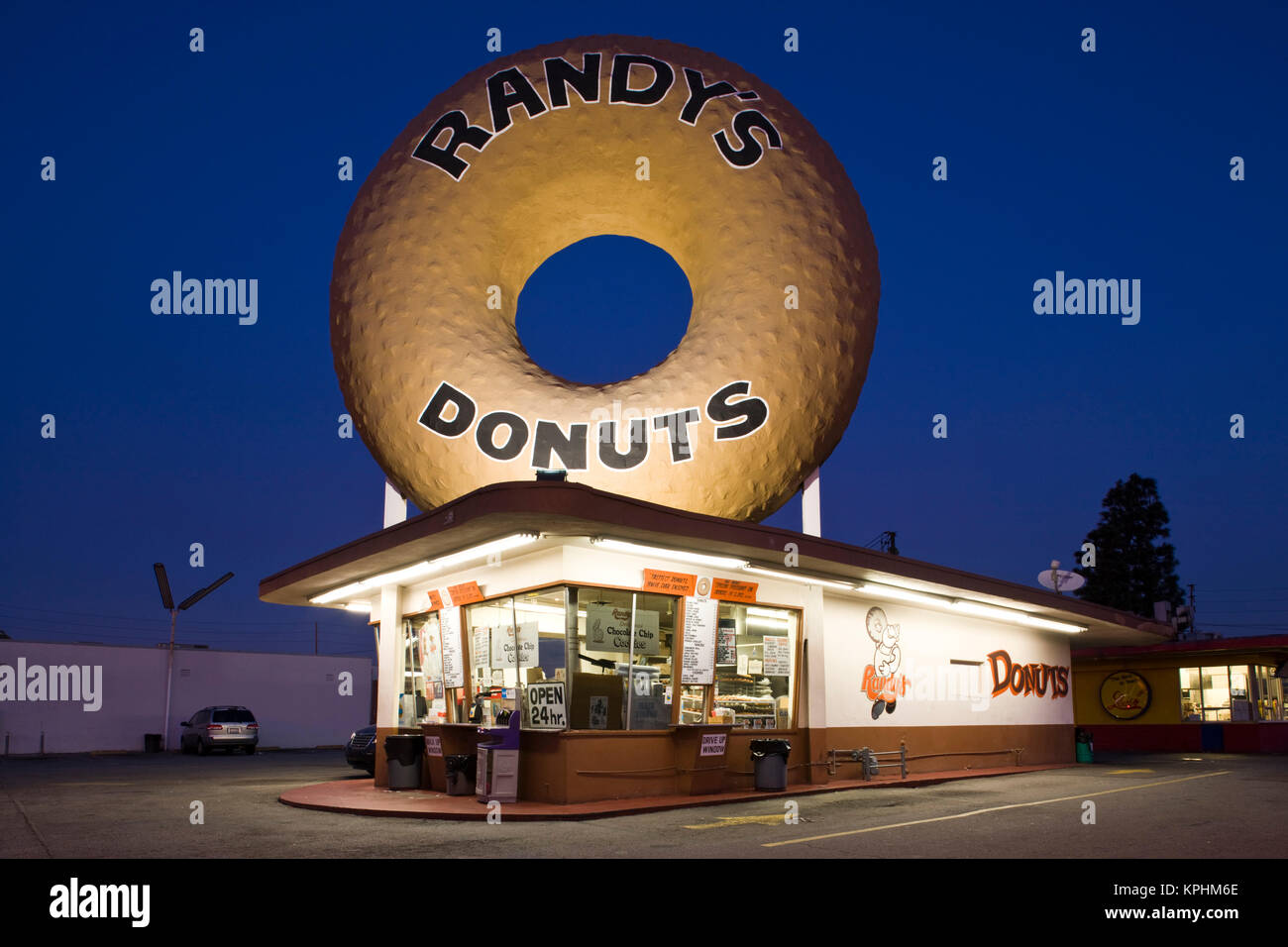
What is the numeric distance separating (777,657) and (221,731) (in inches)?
868

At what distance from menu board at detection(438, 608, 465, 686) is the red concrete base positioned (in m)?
1.64

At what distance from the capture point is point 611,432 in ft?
44.9

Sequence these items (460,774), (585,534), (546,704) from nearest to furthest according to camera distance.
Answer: (585,534)
(546,704)
(460,774)

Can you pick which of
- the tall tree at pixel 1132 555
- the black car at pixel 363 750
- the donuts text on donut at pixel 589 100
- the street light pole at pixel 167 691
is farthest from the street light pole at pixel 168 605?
the tall tree at pixel 1132 555

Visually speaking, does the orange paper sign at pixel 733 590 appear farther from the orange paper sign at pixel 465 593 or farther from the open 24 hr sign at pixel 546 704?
the orange paper sign at pixel 465 593

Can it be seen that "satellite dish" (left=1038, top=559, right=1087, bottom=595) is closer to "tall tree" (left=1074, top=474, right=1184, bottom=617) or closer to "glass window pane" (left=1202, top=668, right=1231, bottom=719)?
"glass window pane" (left=1202, top=668, right=1231, bottom=719)

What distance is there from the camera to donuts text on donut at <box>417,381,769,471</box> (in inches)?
535

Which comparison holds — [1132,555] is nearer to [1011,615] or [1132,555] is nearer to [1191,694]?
[1191,694]

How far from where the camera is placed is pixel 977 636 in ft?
67.9

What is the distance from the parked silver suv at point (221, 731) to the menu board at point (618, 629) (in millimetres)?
22350

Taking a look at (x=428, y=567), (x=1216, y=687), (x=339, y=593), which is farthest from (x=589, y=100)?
(x=1216, y=687)

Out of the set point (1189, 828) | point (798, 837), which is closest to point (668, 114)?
point (798, 837)

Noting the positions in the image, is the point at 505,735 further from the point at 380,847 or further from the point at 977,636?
the point at 977,636

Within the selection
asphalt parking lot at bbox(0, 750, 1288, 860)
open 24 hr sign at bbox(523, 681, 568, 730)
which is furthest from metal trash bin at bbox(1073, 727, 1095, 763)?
open 24 hr sign at bbox(523, 681, 568, 730)
